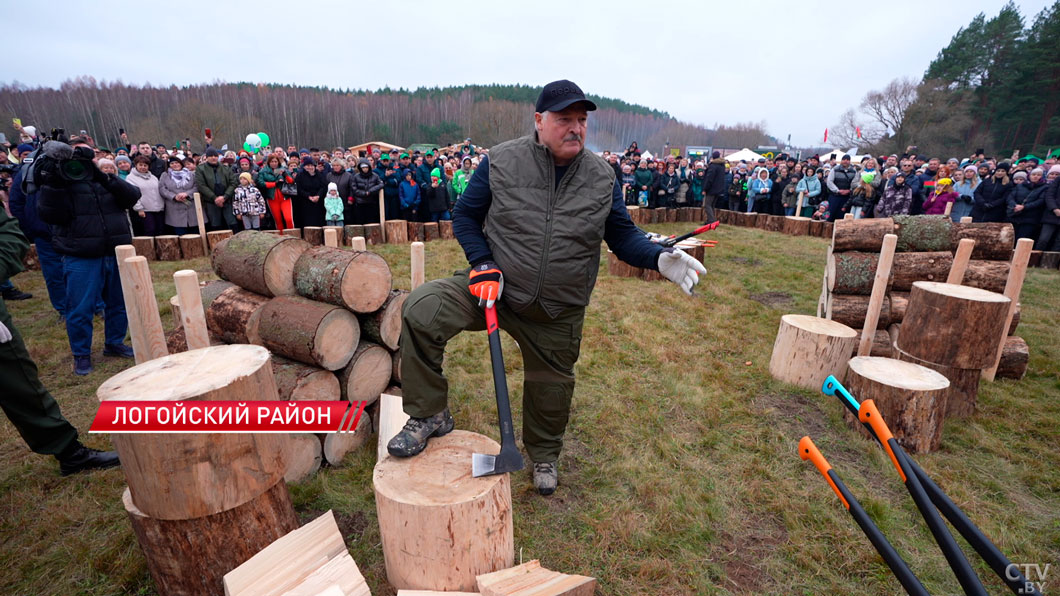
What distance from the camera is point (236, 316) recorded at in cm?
363

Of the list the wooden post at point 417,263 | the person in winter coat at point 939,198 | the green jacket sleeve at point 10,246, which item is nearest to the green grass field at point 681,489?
the wooden post at point 417,263

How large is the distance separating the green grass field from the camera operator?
58 centimetres

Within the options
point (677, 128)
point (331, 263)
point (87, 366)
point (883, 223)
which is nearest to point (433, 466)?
point (331, 263)

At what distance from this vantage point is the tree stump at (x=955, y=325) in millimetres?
3828

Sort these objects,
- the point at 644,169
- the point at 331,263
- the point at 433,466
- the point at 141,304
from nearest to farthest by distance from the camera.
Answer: the point at 433,466
the point at 141,304
the point at 331,263
the point at 644,169

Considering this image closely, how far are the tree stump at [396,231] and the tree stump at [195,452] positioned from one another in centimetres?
863

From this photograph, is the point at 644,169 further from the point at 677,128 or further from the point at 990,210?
the point at 677,128

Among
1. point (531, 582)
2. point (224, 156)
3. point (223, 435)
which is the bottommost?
point (531, 582)

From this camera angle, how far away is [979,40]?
34688 millimetres

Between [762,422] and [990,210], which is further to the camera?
[990,210]

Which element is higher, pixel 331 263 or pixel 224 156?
pixel 224 156

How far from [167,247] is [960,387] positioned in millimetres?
11079

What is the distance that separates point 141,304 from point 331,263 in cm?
110

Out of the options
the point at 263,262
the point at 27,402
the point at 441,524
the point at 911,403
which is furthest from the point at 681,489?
the point at 27,402
